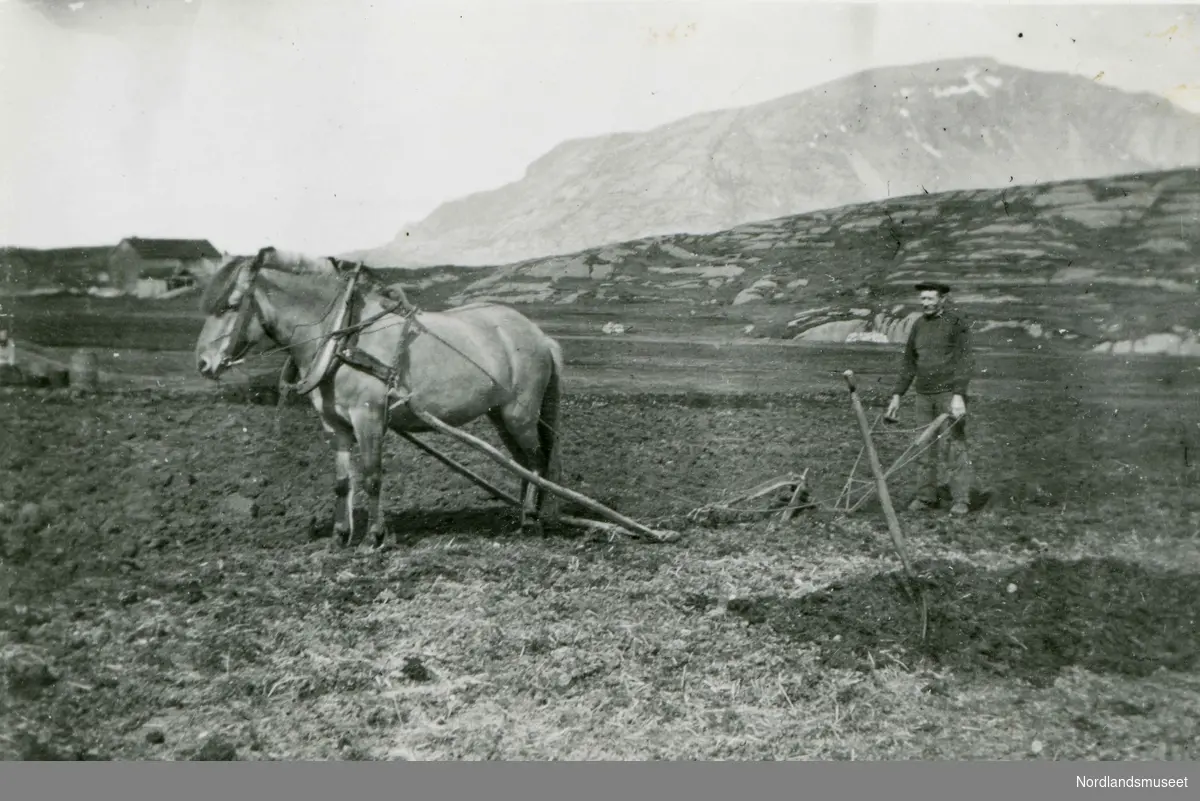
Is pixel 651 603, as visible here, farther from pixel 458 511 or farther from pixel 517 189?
pixel 517 189

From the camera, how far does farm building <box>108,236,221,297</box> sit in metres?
4.51

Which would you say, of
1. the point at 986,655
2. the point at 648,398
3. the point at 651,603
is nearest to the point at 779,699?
the point at 651,603

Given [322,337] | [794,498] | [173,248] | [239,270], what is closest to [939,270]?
[794,498]

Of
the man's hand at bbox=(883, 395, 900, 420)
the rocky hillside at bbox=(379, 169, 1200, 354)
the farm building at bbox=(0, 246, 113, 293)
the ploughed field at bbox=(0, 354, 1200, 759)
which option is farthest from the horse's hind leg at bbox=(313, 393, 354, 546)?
the man's hand at bbox=(883, 395, 900, 420)

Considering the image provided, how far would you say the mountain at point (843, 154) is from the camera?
4770 mm

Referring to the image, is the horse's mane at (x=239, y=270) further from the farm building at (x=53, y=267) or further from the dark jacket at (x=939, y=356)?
the dark jacket at (x=939, y=356)

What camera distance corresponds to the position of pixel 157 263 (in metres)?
4.60

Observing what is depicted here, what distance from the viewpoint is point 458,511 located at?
4.82 meters

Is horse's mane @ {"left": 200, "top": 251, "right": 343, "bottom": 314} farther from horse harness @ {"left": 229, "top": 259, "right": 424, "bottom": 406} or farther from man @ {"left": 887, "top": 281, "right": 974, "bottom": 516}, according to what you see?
man @ {"left": 887, "top": 281, "right": 974, "bottom": 516}

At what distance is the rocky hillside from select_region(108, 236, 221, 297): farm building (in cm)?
111

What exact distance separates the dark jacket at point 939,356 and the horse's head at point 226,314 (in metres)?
3.40

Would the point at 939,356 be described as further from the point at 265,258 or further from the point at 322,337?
the point at 265,258

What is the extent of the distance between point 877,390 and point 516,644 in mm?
2489

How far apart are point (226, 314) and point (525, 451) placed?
5.48ft
